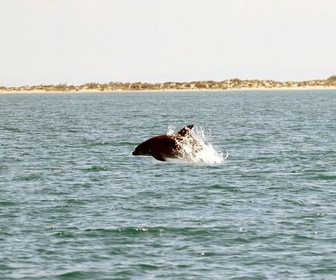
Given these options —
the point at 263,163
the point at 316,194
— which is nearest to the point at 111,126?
the point at 263,163

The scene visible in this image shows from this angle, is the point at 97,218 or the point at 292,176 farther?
the point at 292,176

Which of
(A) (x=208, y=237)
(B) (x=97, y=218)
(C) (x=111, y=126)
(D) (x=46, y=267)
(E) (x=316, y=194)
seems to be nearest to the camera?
(D) (x=46, y=267)

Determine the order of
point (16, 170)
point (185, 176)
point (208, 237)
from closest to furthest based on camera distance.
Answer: point (208, 237) < point (185, 176) < point (16, 170)

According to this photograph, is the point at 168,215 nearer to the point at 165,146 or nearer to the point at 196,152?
the point at 165,146

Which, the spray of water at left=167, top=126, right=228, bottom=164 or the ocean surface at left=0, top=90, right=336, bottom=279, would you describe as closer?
the ocean surface at left=0, top=90, right=336, bottom=279

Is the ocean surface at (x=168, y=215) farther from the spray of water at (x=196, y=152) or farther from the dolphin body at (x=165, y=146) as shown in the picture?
the dolphin body at (x=165, y=146)

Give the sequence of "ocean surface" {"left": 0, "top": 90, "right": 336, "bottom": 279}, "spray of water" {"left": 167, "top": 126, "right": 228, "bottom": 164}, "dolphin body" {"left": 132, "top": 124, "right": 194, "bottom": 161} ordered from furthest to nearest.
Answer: "spray of water" {"left": 167, "top": 126, "right": 228, "bottom": 164} → "dolphin body" {"left": 132, "top": 124, "right": 194, "bottom": 161} → "ocean surface" {"left": 0, "top": 90, "right": 336, "bottom": 279}

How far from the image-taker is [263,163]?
134ft

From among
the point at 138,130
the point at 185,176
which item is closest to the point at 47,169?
the point at 185,176

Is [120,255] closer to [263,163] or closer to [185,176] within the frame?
[185,176]

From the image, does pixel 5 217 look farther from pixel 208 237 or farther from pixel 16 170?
pixel 16 170

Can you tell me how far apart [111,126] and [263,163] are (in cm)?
3460

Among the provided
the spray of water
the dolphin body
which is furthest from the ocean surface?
the dolphin body

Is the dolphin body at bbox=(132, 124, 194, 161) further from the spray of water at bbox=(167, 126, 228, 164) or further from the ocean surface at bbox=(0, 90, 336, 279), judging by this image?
the ocean surface at bbox=(0, 90, 336, 279)
